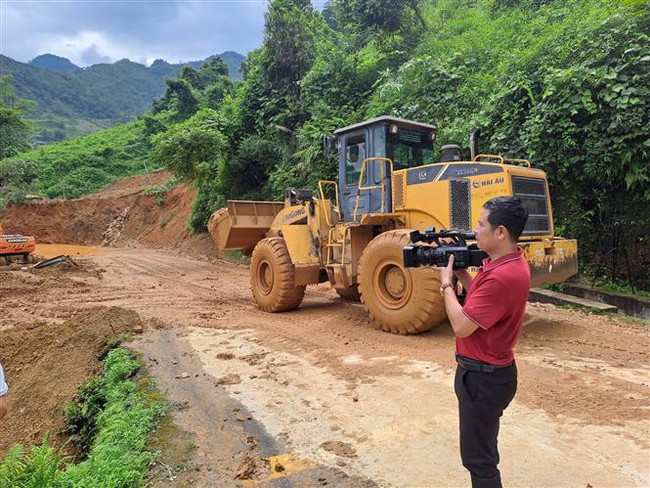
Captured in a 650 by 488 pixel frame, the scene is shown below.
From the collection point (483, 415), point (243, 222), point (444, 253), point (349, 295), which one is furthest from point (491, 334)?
point (243, 222)

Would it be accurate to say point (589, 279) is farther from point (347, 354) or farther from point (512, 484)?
point (512, 484)

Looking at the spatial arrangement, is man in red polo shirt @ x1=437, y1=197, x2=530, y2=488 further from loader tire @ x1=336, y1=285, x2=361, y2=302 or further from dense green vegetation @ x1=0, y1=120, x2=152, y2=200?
dense green vegetation @ x1=0, y1=120, x2=152, y2=200

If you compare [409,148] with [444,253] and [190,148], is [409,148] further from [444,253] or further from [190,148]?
[190,148]

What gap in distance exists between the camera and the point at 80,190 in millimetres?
35281

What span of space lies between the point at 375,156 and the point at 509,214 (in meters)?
4.97

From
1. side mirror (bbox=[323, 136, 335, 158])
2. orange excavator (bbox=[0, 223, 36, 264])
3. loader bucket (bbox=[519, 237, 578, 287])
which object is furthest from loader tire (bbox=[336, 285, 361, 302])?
orange excavator (bbox=[0, 223, 36, 264])

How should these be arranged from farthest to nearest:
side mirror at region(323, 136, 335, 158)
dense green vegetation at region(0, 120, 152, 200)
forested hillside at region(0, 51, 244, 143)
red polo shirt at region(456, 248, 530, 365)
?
forested hillside at region(0, 51, 244, 143)
dense green vegetation at region(0, 120, 152, 200)
side mirror at region(323, 136, 335, 158)
red polo shirt at region(456, 248, 530, 365)

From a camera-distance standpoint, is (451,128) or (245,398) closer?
(245,398)

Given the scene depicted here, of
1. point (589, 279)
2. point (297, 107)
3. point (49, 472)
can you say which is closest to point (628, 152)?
point (589, 279)

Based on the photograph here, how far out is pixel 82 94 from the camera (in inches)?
4013

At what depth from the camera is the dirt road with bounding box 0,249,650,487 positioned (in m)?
2.96

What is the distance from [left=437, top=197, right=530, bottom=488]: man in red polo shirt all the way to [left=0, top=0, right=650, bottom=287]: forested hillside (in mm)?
7173

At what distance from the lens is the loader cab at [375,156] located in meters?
6.87

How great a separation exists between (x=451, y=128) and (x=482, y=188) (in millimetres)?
5457
